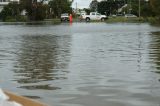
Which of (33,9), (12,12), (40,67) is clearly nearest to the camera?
(40,67)

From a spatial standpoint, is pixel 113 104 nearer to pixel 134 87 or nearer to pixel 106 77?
pixel 134 87

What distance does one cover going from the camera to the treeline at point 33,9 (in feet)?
322

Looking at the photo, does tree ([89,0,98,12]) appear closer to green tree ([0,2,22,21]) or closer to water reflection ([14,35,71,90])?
green tree ([0,2,22,21])

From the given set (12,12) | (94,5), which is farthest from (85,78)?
(94,5)

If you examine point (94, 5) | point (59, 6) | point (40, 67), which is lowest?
point (94, 5)

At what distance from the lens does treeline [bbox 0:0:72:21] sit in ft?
322

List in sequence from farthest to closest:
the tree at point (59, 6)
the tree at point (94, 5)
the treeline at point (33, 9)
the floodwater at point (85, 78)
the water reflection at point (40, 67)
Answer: the tree at point (94, 5) < the tree at point (59, 6) < the treeline at point (33, 9) < the water reflection at point (40, 67) < the floodwater at point (85, 78)

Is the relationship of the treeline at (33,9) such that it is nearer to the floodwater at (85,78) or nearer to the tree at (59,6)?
the tree at (59,6)

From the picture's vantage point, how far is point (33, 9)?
96.3m

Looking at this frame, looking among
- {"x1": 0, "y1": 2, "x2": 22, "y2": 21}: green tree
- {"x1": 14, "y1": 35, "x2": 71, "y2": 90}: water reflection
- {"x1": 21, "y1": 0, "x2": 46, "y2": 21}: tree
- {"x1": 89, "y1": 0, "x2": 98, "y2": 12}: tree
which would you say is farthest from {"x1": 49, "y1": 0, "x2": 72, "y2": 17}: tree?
{"x1": 14, "y1": 35, "x2": 71, "y2": 90}: water reflection

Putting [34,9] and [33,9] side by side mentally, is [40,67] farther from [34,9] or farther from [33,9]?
[33,9]

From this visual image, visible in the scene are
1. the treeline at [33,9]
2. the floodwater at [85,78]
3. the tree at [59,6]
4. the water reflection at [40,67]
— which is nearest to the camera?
the floodwater at [85,78]

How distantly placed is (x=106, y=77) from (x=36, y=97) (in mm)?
2879

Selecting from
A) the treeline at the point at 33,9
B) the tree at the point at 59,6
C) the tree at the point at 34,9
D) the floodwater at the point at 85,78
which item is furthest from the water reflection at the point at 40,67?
the tree at the point at 59,6
